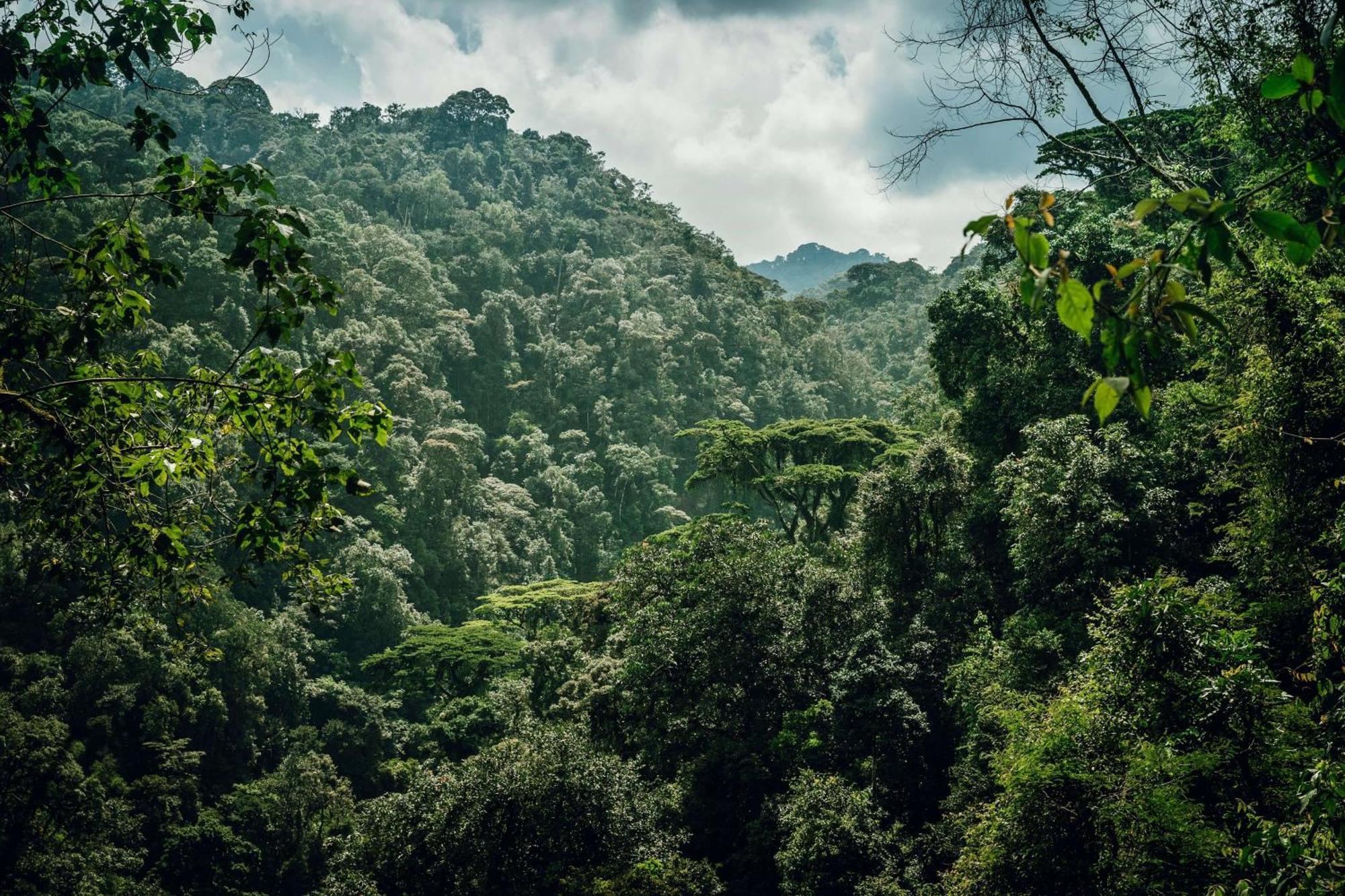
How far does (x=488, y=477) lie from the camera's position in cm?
3359

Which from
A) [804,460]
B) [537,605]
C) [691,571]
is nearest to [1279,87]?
[691,571]

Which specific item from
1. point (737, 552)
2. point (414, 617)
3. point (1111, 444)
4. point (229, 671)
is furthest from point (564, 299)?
point (1111, 444)

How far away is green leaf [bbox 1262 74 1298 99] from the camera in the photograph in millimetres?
1252

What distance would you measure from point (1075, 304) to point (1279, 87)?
0.44 metres

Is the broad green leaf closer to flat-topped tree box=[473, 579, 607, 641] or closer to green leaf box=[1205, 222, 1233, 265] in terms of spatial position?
green leaf box=[1205, 222, 1233, 265]

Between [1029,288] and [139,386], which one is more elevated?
[139,386]

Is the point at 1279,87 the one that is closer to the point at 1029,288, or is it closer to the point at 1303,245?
the point at 1303,245

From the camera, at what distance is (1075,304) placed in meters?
1.29

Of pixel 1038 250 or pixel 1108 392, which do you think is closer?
pixel 1108 392

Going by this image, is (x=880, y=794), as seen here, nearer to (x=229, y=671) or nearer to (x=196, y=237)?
(x=229, y=671)

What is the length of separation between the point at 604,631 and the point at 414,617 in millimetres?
9481

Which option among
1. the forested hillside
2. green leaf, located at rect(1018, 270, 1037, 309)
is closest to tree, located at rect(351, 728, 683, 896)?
the forested hillside

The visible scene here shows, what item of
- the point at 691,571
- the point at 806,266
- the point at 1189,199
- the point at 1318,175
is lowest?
the point at 691,571

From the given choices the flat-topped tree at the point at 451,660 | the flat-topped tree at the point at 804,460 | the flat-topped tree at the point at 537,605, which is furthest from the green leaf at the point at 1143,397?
the flat-topped tree at the point at 537,605
